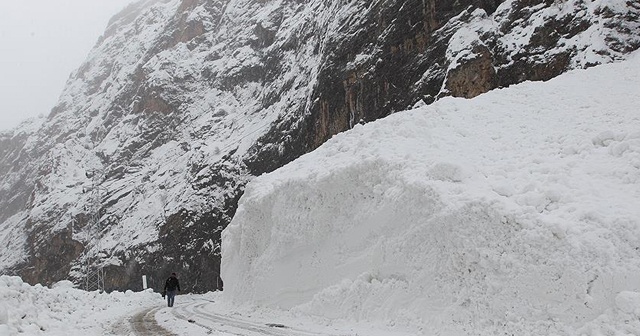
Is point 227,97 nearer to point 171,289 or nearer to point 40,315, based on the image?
point 171,289

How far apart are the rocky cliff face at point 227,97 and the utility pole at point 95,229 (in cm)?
38

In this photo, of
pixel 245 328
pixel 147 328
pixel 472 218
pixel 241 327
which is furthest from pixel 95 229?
pixel 472 218

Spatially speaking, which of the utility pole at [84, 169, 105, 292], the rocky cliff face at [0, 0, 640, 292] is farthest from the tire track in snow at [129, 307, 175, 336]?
the utility pole at [84, 169, 105, 292]

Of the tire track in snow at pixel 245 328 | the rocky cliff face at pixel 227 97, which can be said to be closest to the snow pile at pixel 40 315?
the tire track in snow at pixel 245 328

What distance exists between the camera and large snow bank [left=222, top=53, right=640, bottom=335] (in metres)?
7.69

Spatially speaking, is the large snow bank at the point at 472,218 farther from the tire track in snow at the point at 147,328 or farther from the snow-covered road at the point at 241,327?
the tire track in snow at the point at 147,328

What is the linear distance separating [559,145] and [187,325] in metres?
9.80

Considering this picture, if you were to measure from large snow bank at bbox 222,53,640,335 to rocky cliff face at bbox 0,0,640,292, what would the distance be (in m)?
11.8

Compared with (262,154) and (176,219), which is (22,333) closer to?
(262,154)

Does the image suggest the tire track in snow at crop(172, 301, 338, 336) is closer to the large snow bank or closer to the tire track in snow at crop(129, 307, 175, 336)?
the tire track in snow at crop(129, 307, 175, 336)

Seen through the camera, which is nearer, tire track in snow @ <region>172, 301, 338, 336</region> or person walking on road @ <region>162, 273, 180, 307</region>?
tire track in snow @ <region>172, 301, 338, 336</region>

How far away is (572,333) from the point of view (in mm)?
7000

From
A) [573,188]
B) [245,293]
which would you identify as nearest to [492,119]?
[573,188]

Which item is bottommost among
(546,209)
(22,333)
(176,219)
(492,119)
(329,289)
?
(176,219)
